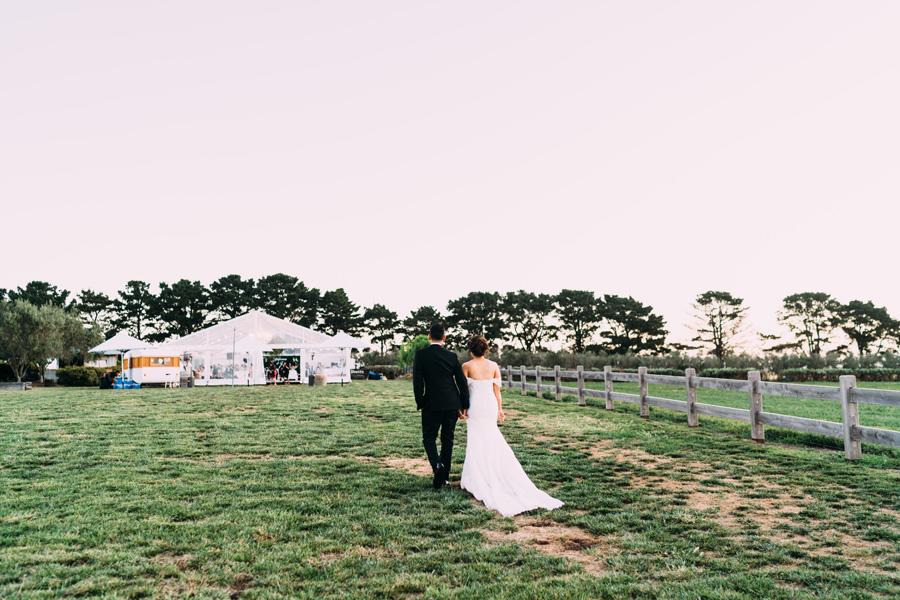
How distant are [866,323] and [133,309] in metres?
78.3

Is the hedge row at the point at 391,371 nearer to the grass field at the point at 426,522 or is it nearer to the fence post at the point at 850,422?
the grass field at the point at 426,522

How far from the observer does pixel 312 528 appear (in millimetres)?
5000

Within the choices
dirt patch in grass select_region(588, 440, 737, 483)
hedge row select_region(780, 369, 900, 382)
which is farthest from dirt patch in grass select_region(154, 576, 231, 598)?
hedge row select_region(780, 369, 900, 382)

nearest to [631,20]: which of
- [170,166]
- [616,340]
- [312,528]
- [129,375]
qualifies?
[312,528]

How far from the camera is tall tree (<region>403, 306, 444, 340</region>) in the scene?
6581 cm

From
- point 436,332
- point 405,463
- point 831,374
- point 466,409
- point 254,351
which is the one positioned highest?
point 436,332

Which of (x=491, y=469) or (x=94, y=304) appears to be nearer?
(x=491, y=469)

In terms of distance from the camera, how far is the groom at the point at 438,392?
664 cm

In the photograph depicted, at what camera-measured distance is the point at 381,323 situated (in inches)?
2591

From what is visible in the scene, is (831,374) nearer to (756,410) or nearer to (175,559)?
(756,410)

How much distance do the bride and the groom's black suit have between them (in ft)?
0.44

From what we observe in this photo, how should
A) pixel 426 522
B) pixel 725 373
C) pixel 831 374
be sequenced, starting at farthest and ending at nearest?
pixel 831 374, pixel 725 373, pixel 426 522

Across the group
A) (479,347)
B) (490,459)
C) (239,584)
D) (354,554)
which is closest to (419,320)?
(479,347)

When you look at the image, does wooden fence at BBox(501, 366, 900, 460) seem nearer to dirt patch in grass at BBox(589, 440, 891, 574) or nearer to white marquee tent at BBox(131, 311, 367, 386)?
dirt patch in grass at BBox(589, 440, 891, 574)
